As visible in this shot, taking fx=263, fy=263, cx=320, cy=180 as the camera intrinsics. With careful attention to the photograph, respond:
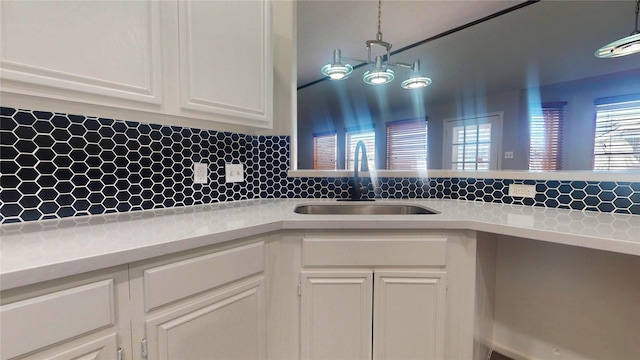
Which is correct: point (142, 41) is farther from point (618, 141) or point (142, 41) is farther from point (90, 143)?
point (618, 141)

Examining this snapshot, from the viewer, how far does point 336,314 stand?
1131 millimetres

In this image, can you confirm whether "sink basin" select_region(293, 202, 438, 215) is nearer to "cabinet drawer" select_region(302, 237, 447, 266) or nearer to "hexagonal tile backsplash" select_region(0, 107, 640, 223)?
"hexagonal tile backsplash" select_region(0, 107, 640, 223)

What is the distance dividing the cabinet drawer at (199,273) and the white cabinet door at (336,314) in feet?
0.82

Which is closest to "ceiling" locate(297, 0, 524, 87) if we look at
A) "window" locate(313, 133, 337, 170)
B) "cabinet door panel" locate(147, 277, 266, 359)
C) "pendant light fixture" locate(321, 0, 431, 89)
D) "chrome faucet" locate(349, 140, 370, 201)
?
"pendant light fixture" locate(321, 0, 431, 89)

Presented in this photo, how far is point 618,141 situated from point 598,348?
4469 mm

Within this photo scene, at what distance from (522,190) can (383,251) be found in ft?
3.07

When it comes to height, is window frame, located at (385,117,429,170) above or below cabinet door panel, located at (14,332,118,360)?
above

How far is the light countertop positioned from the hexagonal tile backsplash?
77 millimetres

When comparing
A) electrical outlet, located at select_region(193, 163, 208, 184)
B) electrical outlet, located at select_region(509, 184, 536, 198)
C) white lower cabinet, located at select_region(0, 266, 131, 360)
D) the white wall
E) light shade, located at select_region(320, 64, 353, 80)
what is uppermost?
light shade, located at select_region(320, 64, 353, 80)

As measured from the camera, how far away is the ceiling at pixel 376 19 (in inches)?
94.5

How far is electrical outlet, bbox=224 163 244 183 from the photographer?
62.1 inches

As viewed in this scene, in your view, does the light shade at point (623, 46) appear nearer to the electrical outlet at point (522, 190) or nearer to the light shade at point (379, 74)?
the electrical outlet at point (522, 190)

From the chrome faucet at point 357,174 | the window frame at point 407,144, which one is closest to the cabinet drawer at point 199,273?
the chrome faucet at point 357,174

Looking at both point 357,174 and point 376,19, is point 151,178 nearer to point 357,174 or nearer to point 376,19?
point 357,174
